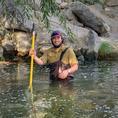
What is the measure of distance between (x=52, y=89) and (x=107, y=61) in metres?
6.89

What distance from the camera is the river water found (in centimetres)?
1052

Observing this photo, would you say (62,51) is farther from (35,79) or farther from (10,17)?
(10,17)

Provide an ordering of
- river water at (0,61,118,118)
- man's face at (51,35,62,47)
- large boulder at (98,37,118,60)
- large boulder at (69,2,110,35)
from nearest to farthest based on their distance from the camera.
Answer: river water at (0,61,118,118), man's face at (51,35,62,47), large boulder at (98,37,118,60), large boulder at (69,2,110,35)

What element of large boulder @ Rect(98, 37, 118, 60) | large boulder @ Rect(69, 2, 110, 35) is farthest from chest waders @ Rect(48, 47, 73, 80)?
large boulder @ Rect(69, 2, 110, 35)

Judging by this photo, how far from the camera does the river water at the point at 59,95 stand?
1052 cm

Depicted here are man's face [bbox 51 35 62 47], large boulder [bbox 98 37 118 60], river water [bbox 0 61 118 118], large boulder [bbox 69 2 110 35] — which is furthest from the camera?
large boulder [bbox 69 2 110 35]

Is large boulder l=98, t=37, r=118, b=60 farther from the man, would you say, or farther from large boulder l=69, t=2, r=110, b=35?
the man

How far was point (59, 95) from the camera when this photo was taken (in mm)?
12648

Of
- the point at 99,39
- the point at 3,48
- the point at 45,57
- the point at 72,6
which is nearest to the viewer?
the point at 45,57

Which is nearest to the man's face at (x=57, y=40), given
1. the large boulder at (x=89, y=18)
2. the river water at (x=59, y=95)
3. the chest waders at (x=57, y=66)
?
the chest waders at (x=57, y=66)

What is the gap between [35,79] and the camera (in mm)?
15188

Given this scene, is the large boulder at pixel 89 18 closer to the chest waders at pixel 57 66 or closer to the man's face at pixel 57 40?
the chest waders at pixel 57 66

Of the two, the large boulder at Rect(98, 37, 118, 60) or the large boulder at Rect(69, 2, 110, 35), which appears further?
the large boulder at Rect(69, 2, 110, 35)

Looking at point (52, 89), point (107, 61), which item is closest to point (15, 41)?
point (107, 61)
